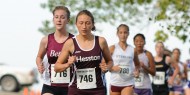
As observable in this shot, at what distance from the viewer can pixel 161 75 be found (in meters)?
14.6

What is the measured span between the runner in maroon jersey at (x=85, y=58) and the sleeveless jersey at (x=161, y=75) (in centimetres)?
660

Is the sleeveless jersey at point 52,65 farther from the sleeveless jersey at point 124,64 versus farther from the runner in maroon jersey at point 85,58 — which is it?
the sleeveless jersey at point 124,64

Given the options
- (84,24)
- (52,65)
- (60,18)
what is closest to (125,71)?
(52,65)

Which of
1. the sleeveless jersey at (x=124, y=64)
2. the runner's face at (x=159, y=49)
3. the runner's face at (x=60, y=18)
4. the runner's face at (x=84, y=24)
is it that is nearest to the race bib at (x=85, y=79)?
the runner's face at (x=84, y=24)

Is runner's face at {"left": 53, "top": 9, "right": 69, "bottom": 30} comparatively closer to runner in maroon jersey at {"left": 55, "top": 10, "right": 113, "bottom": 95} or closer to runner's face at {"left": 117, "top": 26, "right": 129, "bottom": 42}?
runner in maroon jersey at {"left": 55, "top": 10, "right": 113, "bottom": 95}

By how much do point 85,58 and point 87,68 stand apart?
14cm

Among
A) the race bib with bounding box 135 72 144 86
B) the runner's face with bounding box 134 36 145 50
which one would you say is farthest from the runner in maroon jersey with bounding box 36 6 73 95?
the race bib with bounding box 135 72 144 86

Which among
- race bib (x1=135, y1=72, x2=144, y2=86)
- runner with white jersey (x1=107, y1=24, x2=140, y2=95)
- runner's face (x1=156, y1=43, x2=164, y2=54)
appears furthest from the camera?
runner's face (x1=156, y1=43, x2=164, y2=54)

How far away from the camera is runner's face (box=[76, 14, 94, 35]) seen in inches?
311

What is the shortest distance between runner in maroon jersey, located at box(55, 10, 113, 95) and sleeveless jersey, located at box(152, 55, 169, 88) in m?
6.60

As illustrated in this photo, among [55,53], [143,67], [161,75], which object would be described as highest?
[55,53]

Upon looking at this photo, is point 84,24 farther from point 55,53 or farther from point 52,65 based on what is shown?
point 52,65

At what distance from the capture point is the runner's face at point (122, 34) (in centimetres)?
1118

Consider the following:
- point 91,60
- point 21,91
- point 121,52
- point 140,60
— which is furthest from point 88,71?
point 21,91
